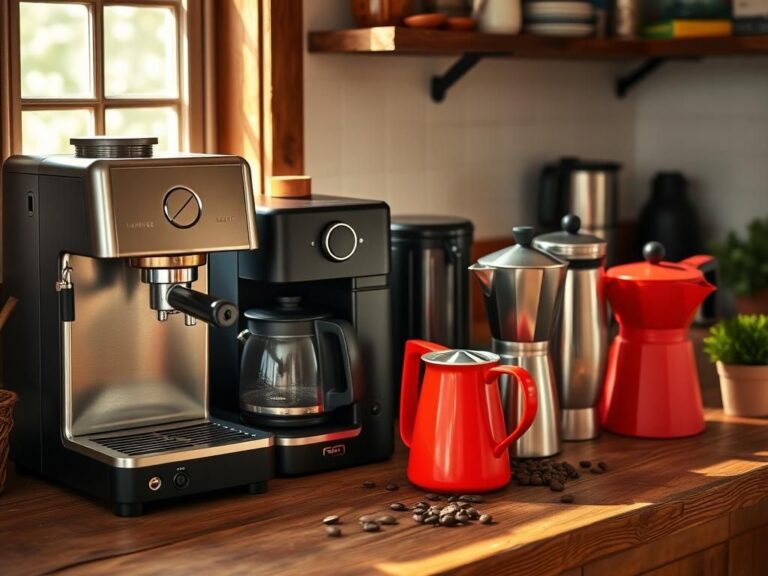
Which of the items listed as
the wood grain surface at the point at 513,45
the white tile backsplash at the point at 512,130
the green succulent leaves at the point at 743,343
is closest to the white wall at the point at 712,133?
the white tile backsplash at the point at 512,130

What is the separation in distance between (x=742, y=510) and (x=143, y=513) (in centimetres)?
83

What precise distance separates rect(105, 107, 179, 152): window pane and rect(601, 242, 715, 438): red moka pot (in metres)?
0.76

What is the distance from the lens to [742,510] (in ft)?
5.98

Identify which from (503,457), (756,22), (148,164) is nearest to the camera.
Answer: (148,164)

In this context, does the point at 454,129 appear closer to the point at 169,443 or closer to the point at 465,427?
the point at 465,427

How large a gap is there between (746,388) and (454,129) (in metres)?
0.81

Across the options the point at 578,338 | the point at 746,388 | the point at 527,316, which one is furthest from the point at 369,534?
the point at 746,388

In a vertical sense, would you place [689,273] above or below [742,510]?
above

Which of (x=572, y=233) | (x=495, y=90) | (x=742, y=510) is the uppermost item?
(x=495, y=90)

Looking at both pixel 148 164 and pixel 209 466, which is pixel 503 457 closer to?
pixel 209 466

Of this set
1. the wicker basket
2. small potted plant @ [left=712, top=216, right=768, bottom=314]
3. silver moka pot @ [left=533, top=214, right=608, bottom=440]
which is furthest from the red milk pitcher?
small potted plant @ [left=712, top=216, right=768, bottom=314]

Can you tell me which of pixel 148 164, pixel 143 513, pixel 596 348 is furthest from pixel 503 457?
pixel 148 164

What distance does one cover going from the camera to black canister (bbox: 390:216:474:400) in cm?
209

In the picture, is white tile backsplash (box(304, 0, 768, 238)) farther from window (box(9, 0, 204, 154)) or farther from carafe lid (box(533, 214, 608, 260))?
carafe lid (box(533, 214, 608, 260))
